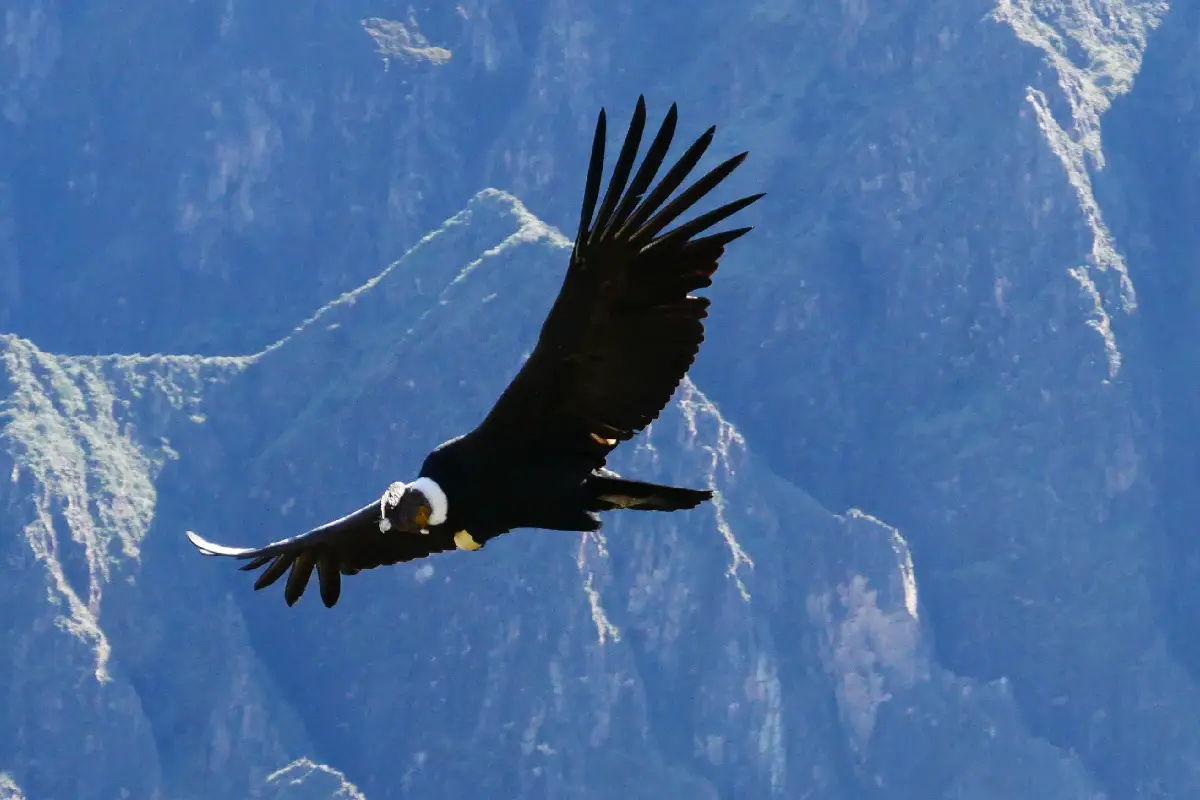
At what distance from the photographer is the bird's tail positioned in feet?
70.1

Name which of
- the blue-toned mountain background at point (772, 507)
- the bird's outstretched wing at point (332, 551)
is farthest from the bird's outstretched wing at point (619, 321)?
the blue-toned mountain background at point (772, 507)

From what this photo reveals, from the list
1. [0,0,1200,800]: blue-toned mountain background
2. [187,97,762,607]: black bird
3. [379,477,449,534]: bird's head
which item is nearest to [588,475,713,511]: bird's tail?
[187,97,762,607]: black bird

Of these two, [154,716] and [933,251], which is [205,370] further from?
[933,251]

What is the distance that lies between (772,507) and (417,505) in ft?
495

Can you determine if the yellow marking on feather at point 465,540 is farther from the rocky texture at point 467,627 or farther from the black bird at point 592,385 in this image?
the rocky texture at point 467,627

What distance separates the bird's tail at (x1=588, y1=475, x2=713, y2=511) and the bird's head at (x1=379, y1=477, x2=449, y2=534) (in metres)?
1.34

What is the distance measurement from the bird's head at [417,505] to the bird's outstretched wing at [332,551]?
1409 mm

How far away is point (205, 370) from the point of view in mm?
176875

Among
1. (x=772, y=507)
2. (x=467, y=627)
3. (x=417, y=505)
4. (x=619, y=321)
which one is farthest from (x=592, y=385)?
(x=772, y=507)

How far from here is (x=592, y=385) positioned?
2123cm

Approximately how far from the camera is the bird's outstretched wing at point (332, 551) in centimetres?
2366

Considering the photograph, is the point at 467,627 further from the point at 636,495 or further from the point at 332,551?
the point at 636,495

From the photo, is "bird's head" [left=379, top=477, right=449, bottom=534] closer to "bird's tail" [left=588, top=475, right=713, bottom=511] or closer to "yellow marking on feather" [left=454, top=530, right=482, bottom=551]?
"yellow marking on feather" [left=454, top=530, right=482, bottom=551]

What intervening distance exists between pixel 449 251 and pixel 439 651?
3143 cm
